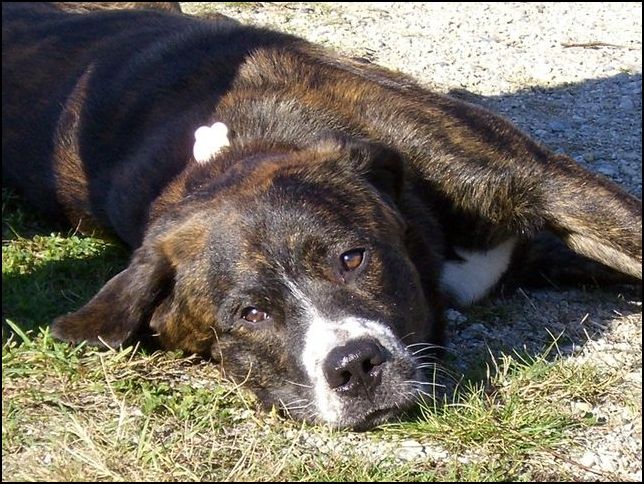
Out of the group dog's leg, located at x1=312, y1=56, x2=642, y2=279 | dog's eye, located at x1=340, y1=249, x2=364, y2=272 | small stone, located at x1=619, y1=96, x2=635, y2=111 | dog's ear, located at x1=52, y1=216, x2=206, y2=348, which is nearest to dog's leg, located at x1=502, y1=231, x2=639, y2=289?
dog's leg, located at x1=312, y1=56, x2=642, y2=279

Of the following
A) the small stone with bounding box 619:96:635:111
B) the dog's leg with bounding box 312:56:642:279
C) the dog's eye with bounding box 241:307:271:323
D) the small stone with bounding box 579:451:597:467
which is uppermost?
the dog's leg with bounding box 312:56:642:279

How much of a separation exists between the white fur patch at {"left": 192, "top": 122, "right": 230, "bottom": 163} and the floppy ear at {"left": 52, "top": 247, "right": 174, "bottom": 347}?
525 millimetres

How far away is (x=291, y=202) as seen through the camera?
13.0 feet

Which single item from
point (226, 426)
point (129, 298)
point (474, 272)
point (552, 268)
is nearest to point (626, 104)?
point (552, 268)

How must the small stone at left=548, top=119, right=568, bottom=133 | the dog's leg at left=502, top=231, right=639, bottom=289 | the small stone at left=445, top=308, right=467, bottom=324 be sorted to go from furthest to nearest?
the small stone at left=548, top=119, right=568, bottom=133 → the dog's leg at left=502, top=231, right=639, bottom=289 → the small stone at left=445, top=308, right=467, bottom=324

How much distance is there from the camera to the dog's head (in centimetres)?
369

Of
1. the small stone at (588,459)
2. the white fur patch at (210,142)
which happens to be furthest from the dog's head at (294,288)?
the small stone at (588,459)

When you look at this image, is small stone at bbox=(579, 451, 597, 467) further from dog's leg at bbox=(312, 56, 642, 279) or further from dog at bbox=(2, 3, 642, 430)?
dog's leg at bbox=(312, 56, 642, 279)

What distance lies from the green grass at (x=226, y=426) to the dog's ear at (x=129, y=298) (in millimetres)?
101

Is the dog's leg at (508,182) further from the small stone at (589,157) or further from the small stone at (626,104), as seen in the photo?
the small stone at (626,104)

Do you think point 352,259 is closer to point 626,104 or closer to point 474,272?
point 474,272

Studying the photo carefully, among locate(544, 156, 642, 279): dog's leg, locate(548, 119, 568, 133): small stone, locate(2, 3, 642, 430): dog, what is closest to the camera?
locate(2, 3, 642, 430): dog

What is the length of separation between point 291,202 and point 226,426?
0.82m

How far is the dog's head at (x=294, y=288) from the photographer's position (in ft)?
12.1
